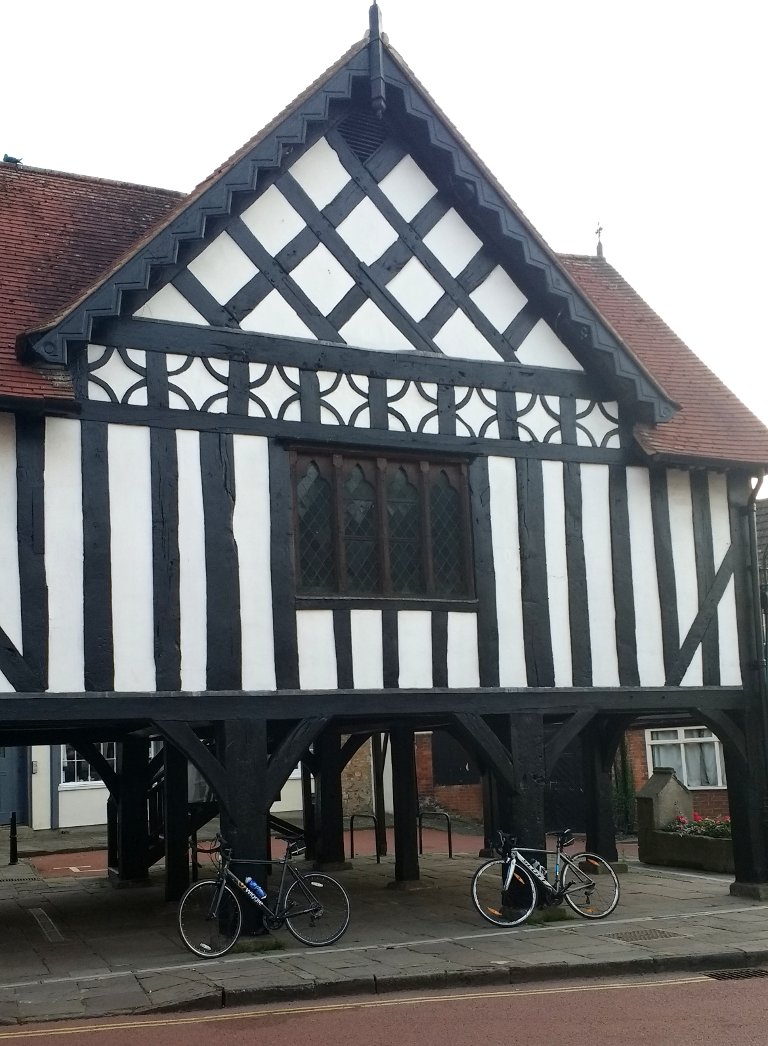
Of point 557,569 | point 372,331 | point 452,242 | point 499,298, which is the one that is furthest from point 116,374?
point 557,569

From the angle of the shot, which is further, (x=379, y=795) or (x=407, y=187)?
(x=379, y=795)

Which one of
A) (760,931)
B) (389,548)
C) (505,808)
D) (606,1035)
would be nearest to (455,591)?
(389,548)

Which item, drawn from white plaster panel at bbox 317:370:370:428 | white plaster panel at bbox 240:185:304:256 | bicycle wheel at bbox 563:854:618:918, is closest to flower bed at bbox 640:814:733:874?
bicycle wheel at bbox 563:854:618:918

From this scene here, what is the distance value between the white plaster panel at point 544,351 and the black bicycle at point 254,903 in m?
5.83

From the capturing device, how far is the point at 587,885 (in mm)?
12438

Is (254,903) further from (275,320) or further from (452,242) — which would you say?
(452,242)

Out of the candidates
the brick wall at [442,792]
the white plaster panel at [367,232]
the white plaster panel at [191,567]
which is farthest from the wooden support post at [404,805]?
the brick wall at [442,792]

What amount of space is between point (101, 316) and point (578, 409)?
5.41 m

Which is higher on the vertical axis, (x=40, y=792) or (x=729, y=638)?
(x=729, y=638)

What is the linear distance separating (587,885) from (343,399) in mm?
5575

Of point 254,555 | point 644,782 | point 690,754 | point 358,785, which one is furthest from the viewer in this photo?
point 358,785

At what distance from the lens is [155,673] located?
11.1 m

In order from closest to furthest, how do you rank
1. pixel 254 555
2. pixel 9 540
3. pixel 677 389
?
pixel 9 540 → pixel 254 555 → pixel 677 389

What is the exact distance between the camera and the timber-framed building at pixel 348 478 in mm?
11023
